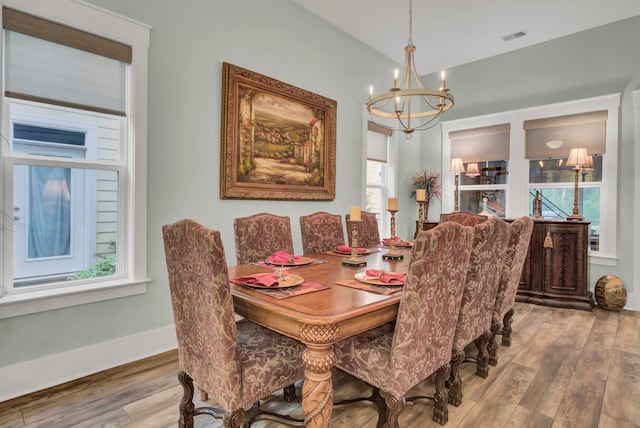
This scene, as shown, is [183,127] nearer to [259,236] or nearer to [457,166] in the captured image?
[259,236]

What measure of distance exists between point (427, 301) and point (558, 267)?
3474 mm

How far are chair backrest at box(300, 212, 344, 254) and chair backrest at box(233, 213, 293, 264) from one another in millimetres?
208

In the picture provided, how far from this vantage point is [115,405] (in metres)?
1.96

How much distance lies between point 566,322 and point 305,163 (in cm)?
319

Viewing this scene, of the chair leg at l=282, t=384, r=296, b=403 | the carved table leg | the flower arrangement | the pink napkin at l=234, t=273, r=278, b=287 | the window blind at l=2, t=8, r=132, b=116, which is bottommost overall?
the chair leg at l=282, t=384, r=296, b=403

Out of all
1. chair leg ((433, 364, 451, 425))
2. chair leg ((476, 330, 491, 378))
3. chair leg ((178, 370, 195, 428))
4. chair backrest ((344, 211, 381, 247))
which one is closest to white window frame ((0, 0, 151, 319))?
chair leg ((178, 370, 195, 428))

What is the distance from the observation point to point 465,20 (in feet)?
12.9

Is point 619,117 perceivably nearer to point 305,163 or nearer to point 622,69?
point 622,69

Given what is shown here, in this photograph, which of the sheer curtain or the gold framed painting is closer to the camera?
the sheer curtain

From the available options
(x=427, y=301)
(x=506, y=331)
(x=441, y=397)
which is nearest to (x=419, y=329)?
(x=427, y=301)

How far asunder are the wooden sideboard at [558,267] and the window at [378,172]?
6.37ft

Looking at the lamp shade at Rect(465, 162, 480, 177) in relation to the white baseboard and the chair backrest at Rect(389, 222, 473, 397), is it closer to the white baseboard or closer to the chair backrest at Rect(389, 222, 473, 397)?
the chair backrest at Rect(389, 222, 473, 397)

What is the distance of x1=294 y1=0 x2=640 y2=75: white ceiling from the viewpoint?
3.63 metres

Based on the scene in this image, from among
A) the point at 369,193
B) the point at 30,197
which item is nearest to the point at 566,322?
the point at 369,193
